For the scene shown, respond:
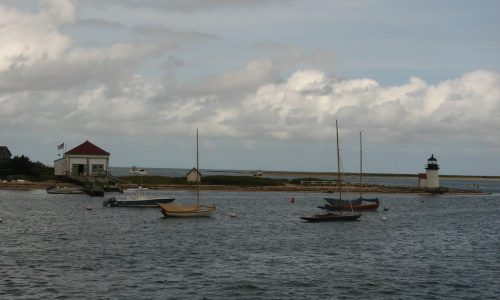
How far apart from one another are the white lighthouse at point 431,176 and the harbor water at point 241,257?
187 feet

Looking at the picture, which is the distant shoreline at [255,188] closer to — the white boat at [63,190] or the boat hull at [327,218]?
the white boat at [63,190]

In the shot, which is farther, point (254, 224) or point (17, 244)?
point (254, 224)

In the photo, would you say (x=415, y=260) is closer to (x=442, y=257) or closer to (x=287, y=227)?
(x=442, y=257)

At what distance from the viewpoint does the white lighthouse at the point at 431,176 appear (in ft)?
457

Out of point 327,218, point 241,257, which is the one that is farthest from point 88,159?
point 241,257

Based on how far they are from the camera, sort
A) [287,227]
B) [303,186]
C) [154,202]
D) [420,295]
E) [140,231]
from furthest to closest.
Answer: [303,186], [154,202], [287,227], [140,231], [420,295]

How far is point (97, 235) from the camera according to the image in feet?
193

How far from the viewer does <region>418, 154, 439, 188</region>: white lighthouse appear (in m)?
139

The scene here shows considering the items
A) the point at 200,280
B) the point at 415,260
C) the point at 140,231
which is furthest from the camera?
the point at 140,231

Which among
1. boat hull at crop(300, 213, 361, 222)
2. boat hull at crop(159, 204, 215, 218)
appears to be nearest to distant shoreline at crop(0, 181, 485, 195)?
boat hull at crop(159, 204, 215, 218)

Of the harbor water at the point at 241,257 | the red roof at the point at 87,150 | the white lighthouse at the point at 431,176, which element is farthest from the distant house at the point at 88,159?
the white lighthouse at the point at 431,176

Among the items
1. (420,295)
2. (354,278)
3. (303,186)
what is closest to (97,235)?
(354,278)

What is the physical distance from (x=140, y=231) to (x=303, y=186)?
99.7 m

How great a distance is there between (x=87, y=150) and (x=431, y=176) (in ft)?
240
